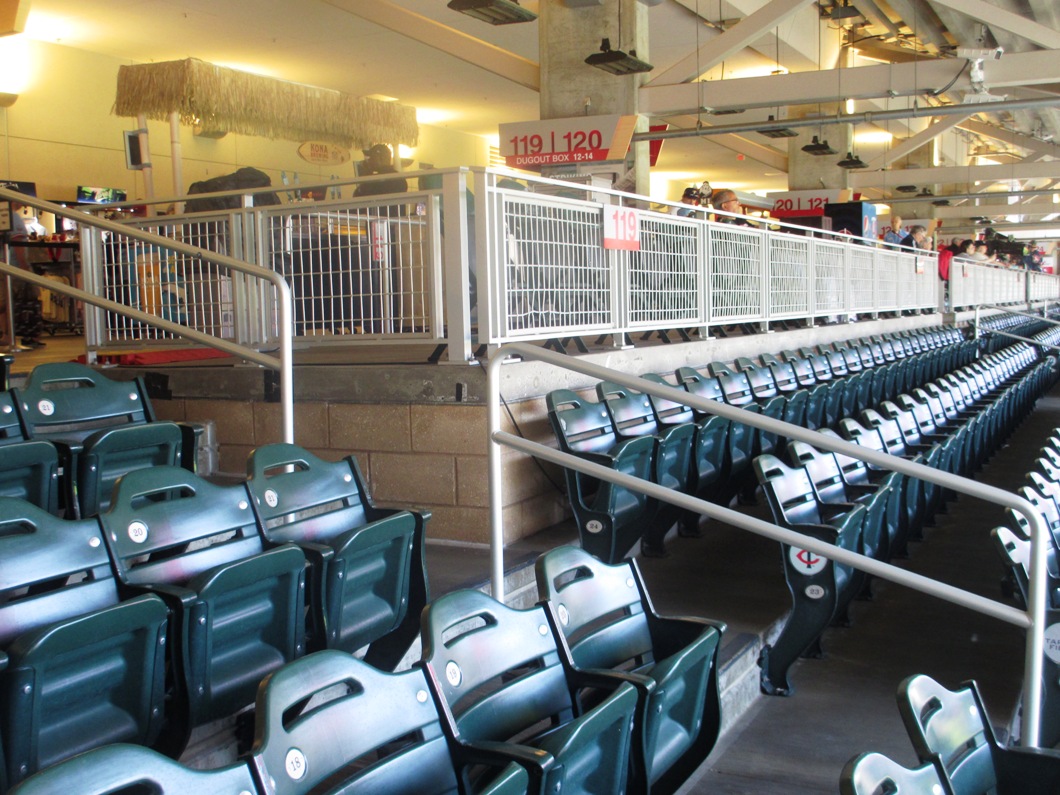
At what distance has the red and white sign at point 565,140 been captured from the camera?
10406 millimetres

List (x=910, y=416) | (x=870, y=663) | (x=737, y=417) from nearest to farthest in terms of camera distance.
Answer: (x=737, y=417)
(x=870, y=663)
(x=910, y=416)

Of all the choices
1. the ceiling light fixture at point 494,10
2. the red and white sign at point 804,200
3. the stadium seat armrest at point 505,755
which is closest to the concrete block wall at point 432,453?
the stadium seat armrest at point 505,755

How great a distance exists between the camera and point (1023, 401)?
9.20 m

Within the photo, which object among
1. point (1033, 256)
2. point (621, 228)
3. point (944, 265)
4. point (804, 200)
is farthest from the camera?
point (1033, 256)

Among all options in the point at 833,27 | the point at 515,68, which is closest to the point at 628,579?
the point at 515,68

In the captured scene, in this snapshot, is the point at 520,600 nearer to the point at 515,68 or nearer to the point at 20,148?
the point at 515,68

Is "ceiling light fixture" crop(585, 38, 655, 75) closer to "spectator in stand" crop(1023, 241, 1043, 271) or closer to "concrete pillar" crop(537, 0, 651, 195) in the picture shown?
"concrete pillar" crop(537, 0, 651, 195)

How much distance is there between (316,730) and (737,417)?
1.47 meters

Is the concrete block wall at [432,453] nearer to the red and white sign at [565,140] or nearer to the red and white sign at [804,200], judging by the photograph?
the red and white sign at [565,140]

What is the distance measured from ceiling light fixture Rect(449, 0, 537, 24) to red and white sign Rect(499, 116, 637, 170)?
9.40 ft

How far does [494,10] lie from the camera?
7.27m

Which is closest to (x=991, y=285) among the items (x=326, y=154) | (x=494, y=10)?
(x=326, y=154)

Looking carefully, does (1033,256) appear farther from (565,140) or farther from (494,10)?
(494,10)

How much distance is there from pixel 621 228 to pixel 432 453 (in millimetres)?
1806
